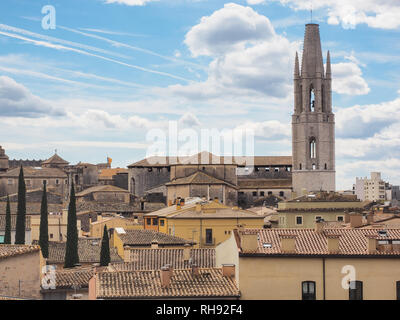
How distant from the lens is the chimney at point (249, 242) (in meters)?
22.6

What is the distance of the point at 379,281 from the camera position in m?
22.4

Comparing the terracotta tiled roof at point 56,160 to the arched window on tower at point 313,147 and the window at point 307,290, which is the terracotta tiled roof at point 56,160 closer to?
the arched window on tower at point 313,147

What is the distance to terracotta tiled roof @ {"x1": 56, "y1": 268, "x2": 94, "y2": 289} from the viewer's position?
29.9 m

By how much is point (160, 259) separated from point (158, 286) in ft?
27.3

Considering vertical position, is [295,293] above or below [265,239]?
below

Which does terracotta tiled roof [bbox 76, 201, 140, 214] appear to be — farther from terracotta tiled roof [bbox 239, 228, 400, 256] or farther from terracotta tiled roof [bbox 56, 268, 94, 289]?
terracotta tiled roof [bbox 239, 228, 400, 256]

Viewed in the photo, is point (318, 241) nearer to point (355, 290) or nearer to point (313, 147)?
point (355, 290)

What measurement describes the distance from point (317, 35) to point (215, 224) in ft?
213

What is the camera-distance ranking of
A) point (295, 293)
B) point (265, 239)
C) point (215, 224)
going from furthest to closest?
point (215, 224)
point (265, 239)
point (295, 293)

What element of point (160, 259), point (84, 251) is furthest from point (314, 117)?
point (160, 259)

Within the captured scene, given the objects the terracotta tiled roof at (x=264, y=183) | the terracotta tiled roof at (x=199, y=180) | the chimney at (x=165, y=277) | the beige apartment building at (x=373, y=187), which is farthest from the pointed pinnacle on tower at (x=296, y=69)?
the chimney at (x=165, y=277)

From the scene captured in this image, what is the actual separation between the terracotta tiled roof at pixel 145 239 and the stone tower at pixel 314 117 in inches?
A: 2601
